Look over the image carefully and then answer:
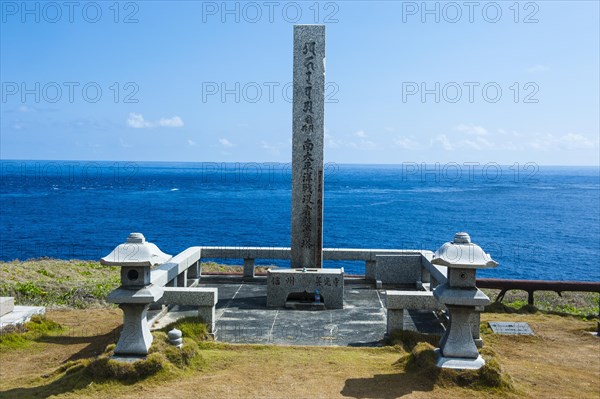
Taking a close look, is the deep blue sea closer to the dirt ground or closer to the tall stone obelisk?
the tall stone obelisk

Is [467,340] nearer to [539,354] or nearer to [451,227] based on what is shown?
[539,354]

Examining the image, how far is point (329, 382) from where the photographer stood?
28.8 ft

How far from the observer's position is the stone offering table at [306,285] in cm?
1335

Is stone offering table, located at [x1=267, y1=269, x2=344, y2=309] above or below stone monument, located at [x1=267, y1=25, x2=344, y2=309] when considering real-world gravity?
below

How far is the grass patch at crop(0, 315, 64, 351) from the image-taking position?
11.8m

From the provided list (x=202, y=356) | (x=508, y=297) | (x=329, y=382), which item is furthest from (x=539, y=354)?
(x=508, y=297)

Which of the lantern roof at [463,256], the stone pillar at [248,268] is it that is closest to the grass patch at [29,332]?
the stone pillar at [248,268]

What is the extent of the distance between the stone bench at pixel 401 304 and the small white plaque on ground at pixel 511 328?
2544 mm

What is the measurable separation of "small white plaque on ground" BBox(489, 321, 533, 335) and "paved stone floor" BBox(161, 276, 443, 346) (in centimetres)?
142

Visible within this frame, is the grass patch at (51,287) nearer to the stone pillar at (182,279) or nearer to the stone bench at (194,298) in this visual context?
the stone pillar at (182,279)

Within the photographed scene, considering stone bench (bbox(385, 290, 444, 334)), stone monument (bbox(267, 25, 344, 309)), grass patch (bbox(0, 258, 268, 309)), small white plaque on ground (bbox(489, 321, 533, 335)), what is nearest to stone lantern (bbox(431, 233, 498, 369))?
stone bench (bbox(385, 290, 444, 334))

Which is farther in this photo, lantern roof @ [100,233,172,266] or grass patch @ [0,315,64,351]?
grass patch @ [0,315,64,351]

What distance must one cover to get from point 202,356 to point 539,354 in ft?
21.5

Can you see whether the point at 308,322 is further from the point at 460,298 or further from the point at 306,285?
the point at 460,298
